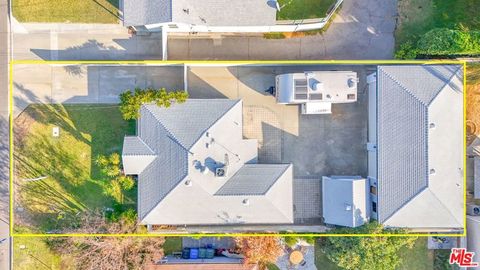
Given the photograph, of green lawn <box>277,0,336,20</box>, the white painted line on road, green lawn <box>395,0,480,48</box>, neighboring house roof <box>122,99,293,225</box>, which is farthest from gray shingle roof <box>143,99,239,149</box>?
green lawn <box>395,0,480,48</box>

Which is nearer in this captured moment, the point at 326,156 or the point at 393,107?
the point at 393,107

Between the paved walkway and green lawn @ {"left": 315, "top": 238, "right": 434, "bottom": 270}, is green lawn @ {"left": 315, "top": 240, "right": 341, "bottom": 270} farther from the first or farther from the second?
the paved walkway

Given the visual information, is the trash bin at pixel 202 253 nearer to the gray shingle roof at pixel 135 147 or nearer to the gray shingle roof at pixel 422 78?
the gray shingle roof at pixel 135 147

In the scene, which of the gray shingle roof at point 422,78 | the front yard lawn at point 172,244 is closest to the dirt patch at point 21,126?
the front yard lawn at point 172,244

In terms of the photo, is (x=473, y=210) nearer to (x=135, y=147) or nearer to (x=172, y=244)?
(x=172, y=244)

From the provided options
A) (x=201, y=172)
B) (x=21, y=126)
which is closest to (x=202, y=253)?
(x=201, y=172)

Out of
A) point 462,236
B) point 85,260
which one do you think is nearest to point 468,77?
point 462,236

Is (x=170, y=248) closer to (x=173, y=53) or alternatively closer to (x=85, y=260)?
(x=85, y=260)

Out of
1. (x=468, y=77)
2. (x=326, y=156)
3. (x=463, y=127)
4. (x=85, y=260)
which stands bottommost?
(x=85, y=260)
